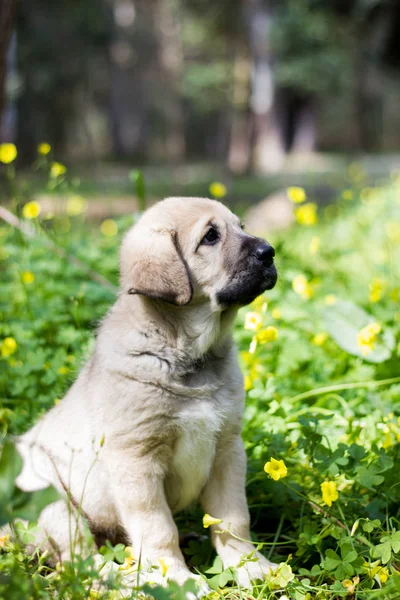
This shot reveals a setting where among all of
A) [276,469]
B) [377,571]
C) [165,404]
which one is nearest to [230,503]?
[276,469]

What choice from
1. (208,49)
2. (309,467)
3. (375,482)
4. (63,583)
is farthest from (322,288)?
(208,49)

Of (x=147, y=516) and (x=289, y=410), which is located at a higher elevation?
(x=147, y=516)

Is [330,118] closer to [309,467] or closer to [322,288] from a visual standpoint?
[322,288]

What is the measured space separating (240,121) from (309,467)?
19.6m

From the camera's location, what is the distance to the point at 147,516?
2375mm

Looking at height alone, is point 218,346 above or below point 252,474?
above

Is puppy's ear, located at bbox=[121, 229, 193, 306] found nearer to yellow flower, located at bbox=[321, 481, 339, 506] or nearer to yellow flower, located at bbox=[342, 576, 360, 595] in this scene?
yellow flower, located at bbox=[321, 481, 339, 506]

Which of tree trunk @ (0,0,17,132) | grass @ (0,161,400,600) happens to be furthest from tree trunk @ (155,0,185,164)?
grass @ (0,161,400,600)

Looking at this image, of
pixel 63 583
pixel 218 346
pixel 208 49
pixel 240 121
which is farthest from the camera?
pixel 208 49

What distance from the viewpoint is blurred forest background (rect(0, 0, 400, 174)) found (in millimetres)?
17734

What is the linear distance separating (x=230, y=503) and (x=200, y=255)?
98 cm

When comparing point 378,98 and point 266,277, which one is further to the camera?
point 378,98

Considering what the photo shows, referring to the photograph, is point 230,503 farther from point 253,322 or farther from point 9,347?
point 9,347

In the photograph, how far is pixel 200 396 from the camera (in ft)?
8.15
